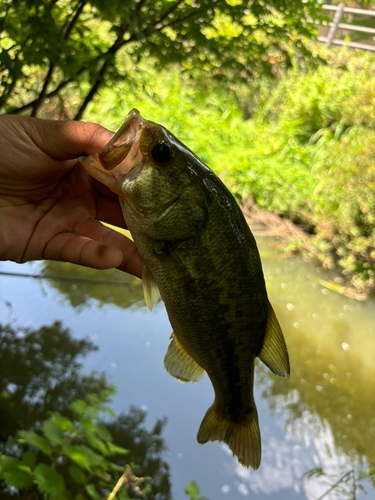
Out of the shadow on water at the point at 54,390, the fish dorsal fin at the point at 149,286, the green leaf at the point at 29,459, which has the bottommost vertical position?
the shadow on water at the point at 54,390

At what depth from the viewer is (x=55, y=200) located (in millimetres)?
1729

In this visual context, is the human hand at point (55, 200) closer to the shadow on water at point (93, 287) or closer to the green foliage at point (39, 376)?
the green foliage at point (39, 376)

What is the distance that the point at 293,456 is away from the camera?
3.12m

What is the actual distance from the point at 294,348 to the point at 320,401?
617 mm

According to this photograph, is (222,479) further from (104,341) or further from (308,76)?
(308,76)

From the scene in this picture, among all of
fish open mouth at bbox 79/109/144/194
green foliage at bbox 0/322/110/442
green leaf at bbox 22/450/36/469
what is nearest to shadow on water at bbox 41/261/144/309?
green foliage at bbox 0/322/110/442

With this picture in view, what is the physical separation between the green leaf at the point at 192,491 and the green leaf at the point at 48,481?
0.99m

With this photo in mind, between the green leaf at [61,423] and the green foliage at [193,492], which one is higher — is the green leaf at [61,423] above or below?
above

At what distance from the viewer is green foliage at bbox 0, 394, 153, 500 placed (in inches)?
79.3

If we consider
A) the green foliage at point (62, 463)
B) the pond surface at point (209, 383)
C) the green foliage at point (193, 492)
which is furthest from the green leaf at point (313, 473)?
the green foliage at point (62, 463)

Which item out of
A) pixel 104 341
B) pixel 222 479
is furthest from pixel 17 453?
pixel 222 479

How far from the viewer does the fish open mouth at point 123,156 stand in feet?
4.04

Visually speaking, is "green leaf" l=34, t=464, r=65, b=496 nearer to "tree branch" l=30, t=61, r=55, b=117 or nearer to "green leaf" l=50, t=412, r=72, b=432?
"green leaf" l=50, t=412, r=72, b=432

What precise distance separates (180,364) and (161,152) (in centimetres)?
79
